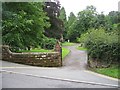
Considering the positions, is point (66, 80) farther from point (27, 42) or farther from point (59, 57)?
point (27, 42)

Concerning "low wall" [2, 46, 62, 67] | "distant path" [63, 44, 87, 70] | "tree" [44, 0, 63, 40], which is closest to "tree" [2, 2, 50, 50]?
"low wall" [2, 46, 62, 67]

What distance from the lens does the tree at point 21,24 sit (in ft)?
70.8

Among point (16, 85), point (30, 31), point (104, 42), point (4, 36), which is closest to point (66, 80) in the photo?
point (16, 85)

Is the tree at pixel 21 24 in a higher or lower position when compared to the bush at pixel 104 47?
higher

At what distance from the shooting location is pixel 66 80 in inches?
497

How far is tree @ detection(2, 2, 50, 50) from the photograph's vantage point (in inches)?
850

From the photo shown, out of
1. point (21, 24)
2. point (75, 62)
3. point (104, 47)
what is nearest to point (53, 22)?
point (75, 62)

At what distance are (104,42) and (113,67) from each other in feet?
7.12

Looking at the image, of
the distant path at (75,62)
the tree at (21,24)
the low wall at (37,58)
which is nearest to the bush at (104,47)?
the distant path at (75,62)

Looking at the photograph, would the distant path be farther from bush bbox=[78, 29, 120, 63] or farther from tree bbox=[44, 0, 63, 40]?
tree bbox=[44, 0, 63, 40]

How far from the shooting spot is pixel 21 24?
21.8 meters

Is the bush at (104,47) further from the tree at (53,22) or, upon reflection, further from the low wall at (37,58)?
the tree at (53,22)

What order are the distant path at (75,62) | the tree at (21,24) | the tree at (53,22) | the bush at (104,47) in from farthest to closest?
the tree at (53,22) < the tree at (21,24) < the distant path at (75,62) < the bush at (104,47)

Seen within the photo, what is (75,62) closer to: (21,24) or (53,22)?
(21,24)
